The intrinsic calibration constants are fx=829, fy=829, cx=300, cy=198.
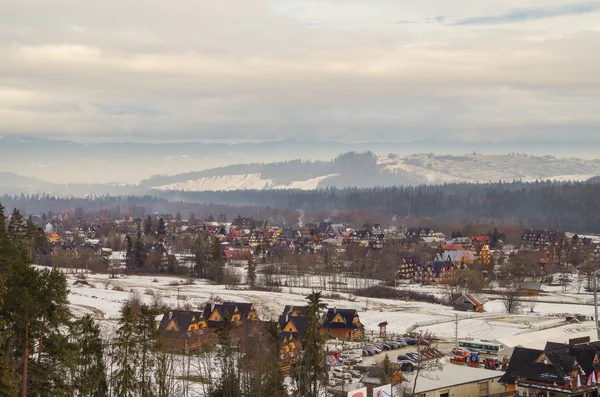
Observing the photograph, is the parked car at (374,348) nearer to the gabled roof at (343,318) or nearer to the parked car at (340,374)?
the gabled roof at (343,318)

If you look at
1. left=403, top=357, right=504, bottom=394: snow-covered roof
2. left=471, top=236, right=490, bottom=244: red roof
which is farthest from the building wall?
left=471, top=236, right=490, bottom=244: red roof

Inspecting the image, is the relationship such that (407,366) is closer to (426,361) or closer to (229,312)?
(426,361)

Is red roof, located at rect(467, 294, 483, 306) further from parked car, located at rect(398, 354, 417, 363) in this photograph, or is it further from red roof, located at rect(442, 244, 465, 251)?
red roof, located at rect(442, 244, 465, 251)

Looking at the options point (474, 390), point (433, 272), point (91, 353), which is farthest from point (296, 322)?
point (433, 272)

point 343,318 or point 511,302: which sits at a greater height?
point 343,318

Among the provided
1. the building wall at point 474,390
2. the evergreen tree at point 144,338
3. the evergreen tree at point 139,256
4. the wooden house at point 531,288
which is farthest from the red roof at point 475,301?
the evergreen tree at point 144,338
